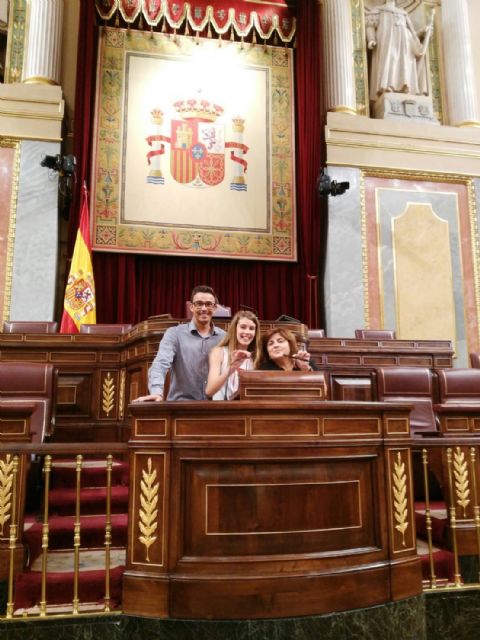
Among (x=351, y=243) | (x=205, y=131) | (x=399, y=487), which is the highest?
(x=205, y=131)

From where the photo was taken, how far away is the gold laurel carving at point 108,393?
4535 mm

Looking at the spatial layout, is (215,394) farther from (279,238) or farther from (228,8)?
(228,8)

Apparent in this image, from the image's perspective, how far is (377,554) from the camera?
2.27 m

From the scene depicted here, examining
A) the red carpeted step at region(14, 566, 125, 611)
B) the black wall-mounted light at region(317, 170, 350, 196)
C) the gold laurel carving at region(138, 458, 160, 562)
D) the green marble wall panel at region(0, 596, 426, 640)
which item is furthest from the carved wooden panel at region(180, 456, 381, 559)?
the black wall-mounted light at region(317, 170, 350, 196)

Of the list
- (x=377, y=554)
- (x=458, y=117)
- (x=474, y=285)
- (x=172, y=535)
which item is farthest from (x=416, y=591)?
(x=458, y=117)

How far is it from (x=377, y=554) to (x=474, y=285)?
5751 millimetres

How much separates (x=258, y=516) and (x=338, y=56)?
6.88 m

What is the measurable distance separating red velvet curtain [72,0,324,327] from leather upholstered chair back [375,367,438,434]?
3.03 meters

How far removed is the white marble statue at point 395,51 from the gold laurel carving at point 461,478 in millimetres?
6178

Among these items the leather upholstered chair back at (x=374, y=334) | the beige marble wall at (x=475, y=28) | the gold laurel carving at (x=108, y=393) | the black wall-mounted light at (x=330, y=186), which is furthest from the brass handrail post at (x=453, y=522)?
the beige marble wall at (x=475, y=28)

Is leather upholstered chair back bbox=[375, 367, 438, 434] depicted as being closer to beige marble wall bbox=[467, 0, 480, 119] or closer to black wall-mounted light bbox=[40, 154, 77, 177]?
black wall-mounted light bbox=[40, 154, 77, 177]

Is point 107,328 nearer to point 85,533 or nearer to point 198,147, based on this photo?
point 85,533

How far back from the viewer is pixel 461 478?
271 cm

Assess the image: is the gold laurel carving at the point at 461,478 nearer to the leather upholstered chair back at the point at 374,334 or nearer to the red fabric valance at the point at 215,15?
the leather upholstered chair back at the point at 374,334
